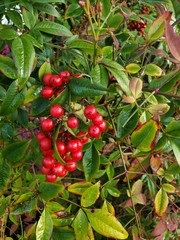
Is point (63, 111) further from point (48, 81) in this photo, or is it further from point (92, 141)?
point (92, 141)

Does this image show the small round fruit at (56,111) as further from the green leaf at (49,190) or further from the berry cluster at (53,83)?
the green leaf at (49,190)

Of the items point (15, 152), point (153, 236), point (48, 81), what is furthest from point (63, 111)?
point (153, 236)

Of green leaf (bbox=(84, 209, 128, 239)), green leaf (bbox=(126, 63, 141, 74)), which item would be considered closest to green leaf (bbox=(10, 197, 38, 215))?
green leaf (bbox=(84, 209, 128, 239))

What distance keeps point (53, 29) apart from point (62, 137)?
0.65 feet

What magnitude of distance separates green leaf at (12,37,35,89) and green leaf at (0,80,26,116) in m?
0.02

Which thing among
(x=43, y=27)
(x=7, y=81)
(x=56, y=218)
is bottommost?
(x=56, y=218)

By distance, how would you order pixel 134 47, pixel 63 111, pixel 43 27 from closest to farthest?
pixel 63 111
pixel 43 27
pixel 134 47

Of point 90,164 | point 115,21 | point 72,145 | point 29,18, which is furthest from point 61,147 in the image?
point 115,21

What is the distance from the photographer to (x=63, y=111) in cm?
61

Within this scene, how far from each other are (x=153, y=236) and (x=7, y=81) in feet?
1.63

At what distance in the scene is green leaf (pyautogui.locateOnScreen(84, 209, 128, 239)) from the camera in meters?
0.70

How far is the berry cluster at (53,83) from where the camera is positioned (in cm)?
61

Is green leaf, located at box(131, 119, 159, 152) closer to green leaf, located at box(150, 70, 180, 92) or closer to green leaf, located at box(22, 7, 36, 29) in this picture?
green leaf, located at box(150, 70, 180, 92)

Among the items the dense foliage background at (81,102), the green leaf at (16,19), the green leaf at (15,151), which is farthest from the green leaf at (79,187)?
the green leaf at (16,19)
